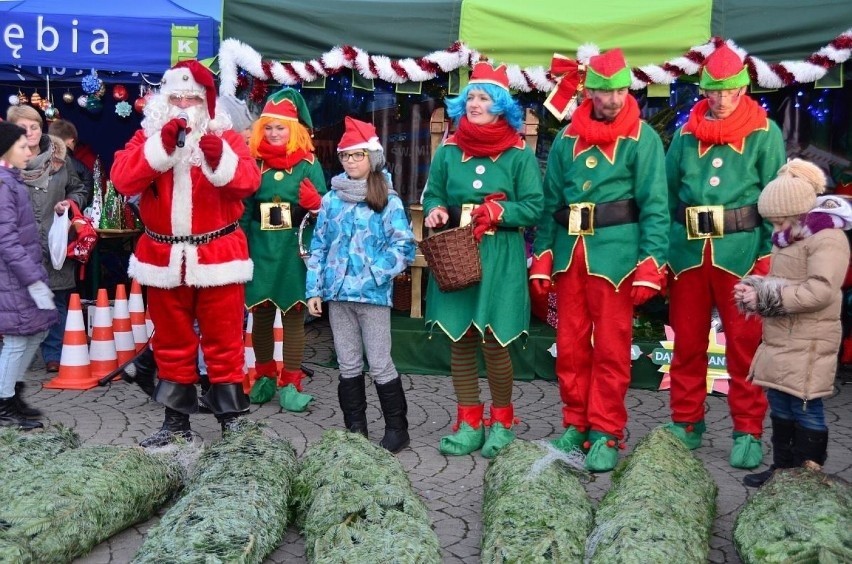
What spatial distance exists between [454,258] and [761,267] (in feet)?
5.27

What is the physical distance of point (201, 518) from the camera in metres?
3.45

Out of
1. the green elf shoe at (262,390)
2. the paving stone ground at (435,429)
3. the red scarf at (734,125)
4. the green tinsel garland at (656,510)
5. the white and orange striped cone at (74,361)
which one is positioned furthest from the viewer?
the white and orange striped cone at (74,361)

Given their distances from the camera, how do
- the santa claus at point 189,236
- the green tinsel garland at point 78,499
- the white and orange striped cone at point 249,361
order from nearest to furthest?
the green tinsel garland at point 78,499, the santa claus at point 189,236, the white and orange striped cone at point 249,361

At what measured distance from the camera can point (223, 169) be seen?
479 centimetres

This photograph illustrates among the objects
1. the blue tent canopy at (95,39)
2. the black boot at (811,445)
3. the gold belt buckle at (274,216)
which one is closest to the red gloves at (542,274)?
the black boot at (811,445)

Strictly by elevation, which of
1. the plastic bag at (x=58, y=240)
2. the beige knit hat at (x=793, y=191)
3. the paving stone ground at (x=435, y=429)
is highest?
the beige knit hat at (x=793, y=191)

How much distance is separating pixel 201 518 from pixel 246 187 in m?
1.98

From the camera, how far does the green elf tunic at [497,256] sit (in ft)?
16.9

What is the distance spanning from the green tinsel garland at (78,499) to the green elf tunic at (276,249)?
6.42 feet

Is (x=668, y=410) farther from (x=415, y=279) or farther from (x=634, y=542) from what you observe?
(x=634, y=542)

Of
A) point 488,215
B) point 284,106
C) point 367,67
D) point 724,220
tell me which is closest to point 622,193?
point 724,220

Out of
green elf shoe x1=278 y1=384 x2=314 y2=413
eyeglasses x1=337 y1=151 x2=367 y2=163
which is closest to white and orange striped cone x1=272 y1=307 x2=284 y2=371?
green elf shoe x1=278 y1=384 x2=314 y2=413

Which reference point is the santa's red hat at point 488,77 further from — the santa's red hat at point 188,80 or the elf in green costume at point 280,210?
the elf in green costume at point 280,210

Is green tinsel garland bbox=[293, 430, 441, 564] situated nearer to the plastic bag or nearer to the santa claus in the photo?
the santa claus
